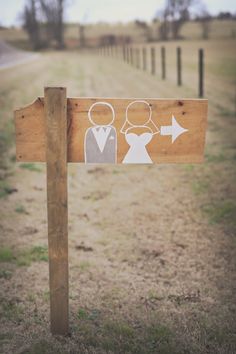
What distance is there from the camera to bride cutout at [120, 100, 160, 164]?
7.80ft

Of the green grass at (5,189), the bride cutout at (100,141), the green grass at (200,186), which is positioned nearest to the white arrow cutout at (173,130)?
the bride cutout at (100,141)

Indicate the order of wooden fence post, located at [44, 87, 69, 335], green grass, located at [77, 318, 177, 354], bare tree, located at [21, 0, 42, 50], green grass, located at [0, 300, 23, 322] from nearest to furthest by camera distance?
wooden fence post, located at [44, 87, 69, 335] → green grass, located at [77, 318, 177, 354] → green grass, located at [0, 300, 23, 322] → bare tree, located at [21, 0, 42, 50]

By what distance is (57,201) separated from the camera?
245cm

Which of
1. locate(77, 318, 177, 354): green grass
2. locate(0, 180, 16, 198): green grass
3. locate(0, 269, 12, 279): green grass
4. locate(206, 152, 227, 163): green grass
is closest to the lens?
locate(77, 318, 177, 354): green grass

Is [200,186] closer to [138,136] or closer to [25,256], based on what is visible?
[25,256]

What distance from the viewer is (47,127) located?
2.32m

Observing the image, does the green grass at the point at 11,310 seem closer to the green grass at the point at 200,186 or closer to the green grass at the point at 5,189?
the green grass at the point at 5,189

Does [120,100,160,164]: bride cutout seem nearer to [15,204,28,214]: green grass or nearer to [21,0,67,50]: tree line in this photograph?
[15,204,28,214]: green grass

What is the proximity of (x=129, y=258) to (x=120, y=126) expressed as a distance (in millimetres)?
1674

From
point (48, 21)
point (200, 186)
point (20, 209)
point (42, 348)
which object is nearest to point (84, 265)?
point (42, 348)

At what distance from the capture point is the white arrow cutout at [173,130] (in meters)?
2.40

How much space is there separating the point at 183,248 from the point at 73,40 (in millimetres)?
74572

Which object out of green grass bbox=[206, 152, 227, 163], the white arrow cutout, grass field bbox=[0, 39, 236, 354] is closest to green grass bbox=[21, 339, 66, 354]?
grass field bbox=[0, 39, 236, 354]

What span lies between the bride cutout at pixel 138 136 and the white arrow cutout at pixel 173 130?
0.13 feet
